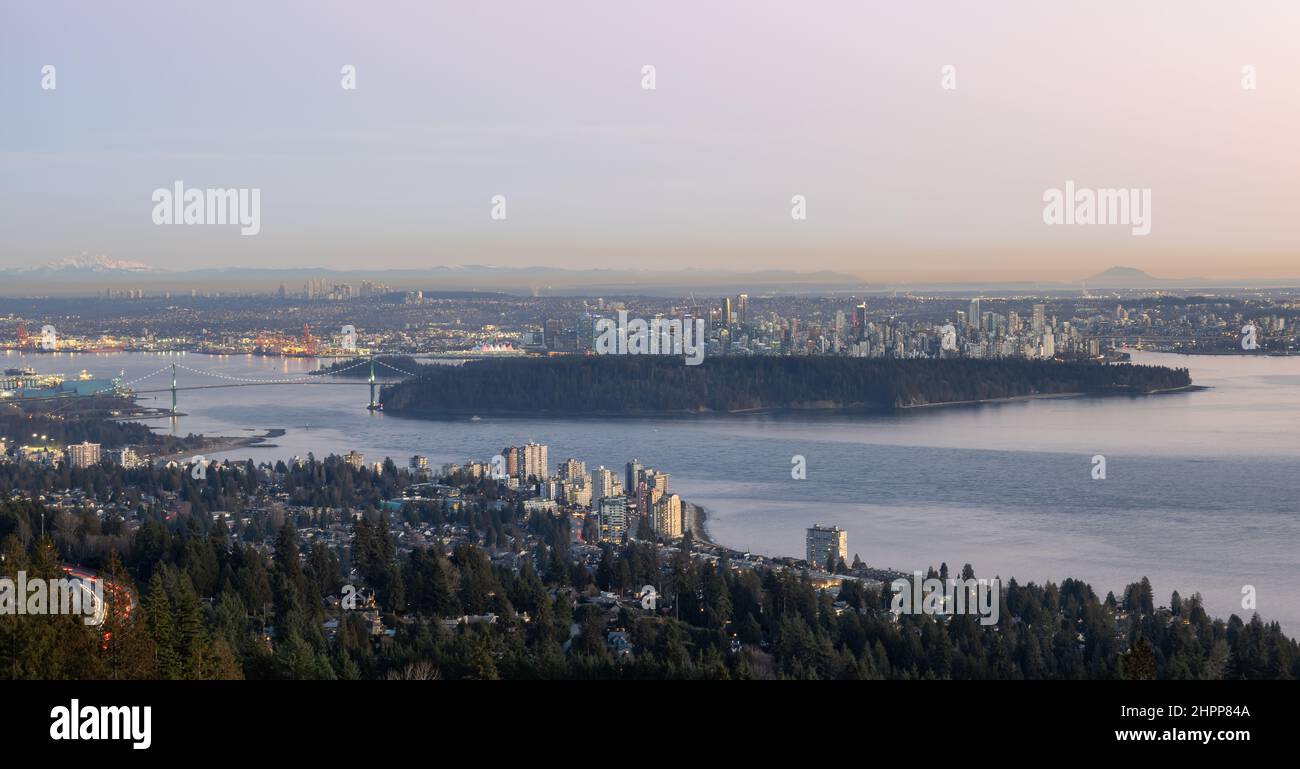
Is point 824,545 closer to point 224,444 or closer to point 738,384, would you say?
point 224,444

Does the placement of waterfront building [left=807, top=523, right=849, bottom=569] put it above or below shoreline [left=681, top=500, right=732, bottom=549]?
above

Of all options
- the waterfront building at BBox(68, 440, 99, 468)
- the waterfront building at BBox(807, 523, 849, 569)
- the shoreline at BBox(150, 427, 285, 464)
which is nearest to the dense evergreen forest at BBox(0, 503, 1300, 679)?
the waterfront building at BBox(807, 523, 849, 569)

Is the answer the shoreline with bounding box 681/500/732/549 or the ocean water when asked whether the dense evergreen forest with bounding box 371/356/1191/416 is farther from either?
the shoreline with bounding box 681/500/732/549

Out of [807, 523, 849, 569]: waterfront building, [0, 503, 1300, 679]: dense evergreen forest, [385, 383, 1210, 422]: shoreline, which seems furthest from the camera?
[385, 383, 1210, 422]: shoreline

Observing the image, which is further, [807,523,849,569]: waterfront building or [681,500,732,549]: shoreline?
[681,500,732,549]: shoreline

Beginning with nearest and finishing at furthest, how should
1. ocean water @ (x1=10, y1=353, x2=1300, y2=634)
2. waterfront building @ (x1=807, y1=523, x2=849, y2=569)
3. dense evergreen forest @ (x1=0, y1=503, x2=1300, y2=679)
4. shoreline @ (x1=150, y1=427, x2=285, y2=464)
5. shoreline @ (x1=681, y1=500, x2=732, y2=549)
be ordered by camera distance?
dense evergreen forest @ (x1=0, y1=503, x2=1300, y2=679) → waterfront building @ (x1=807, y1=523, x2=849, y2=569) → ocean water @ (x1=10, y1=353, x2=1300, y2=634) → shoreline @ (x1=681, y1=500, x2=732, y2=549) → shoreline @ (x1=150, y1=427, x2=285, y2=464)
